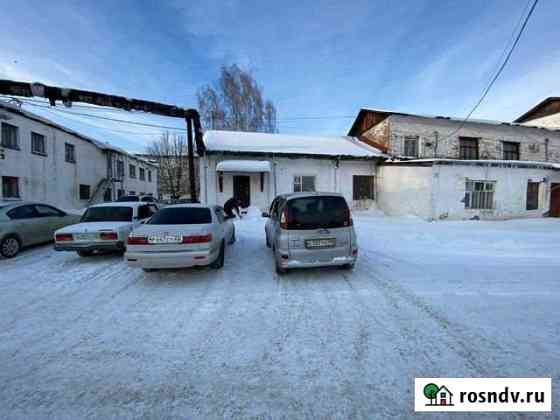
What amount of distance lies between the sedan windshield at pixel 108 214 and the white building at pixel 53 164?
1121 cm

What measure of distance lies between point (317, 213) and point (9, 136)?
18612 millimetres

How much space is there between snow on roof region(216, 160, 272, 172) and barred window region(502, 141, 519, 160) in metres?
18.0

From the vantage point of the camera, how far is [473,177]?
13109mm

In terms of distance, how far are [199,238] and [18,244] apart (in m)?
Result: 5.81

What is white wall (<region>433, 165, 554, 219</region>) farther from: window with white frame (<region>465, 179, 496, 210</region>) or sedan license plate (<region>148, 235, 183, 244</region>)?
sedan license plate (<region>148, 235, 183, 244</region>)

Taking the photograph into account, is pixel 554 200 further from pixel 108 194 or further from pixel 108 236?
pixel 108 194

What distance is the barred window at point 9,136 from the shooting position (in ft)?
43.1

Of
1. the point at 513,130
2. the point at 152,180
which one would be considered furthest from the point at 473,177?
the point at 152,180

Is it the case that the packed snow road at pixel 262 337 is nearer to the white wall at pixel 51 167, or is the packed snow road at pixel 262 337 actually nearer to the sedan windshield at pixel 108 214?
the sedan windshield at pixel 108 214

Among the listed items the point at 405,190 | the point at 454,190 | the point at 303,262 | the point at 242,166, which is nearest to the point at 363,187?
the point at 405,190

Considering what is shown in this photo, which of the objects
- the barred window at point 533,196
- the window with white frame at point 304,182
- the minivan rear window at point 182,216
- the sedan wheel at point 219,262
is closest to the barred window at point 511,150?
the barred window at point 533,196

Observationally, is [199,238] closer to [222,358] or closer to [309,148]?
[222,358]

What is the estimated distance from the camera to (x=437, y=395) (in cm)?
200

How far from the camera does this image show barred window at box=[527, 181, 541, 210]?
1406 cm
